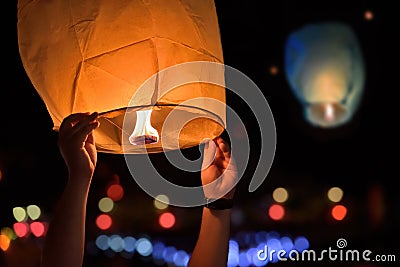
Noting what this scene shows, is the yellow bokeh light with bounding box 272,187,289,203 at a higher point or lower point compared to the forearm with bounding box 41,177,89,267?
lower

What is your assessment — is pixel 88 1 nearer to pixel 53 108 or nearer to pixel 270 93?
pixel 53 108

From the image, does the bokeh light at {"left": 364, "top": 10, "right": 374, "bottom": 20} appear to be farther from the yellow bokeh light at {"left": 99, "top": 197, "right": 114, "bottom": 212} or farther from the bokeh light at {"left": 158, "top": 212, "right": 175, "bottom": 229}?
the bokeh light at {"left": 158, "top": 212, "right": 175, "bottom": 229}

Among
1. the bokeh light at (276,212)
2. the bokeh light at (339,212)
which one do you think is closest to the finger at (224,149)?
the bokeh light at (339,212)

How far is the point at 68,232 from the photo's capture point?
1.23 meters

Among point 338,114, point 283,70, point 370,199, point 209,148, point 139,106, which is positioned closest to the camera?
point 139,106

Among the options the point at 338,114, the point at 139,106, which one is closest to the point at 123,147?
the point at 139,106

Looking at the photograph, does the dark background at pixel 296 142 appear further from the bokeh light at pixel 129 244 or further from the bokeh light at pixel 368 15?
the bokeh light at pixel 129 244

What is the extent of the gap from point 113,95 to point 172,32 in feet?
0.53

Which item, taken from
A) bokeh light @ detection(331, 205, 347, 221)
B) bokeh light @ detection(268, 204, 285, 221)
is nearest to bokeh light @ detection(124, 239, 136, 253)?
bokeh light @ detection(268, 204, 285, 221)

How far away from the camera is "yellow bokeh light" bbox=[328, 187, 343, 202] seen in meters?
5.32

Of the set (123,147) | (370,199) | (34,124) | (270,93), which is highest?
(270,93)

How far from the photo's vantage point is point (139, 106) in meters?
1.04

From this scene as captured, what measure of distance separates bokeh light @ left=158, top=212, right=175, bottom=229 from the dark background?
2245mm

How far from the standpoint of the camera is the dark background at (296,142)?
9.46 feet
